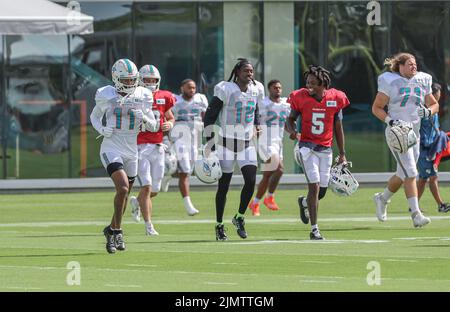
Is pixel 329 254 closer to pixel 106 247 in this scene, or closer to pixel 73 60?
pixel 106 247

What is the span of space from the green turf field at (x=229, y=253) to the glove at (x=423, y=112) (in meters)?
1.39

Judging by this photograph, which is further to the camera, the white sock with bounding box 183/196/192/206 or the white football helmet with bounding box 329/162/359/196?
the white sock with bounding box 183/196/192/206

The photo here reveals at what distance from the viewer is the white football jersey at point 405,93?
1886 centimetres

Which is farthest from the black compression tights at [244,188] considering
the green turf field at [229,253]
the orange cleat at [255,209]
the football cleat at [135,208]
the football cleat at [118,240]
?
the orange cleat at [255,209]

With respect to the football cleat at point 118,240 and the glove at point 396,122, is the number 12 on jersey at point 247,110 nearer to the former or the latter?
the glove at point 396,122

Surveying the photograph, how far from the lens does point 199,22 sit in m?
32.2

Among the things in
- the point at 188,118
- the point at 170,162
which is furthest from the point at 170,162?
the point at 188,118

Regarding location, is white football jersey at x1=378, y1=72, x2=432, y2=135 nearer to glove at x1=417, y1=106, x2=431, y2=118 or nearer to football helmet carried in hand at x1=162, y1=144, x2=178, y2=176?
glove at x1=417, y1=106, x2=431, y2=118

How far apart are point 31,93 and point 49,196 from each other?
261 centimetres

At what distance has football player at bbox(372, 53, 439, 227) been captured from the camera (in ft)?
61.4

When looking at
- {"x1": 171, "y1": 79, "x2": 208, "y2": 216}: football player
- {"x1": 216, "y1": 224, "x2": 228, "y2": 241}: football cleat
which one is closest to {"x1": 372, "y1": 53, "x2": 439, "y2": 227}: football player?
{"x1": 216, "y1": 224, "x2": 228, "y2": 241}: football cleat

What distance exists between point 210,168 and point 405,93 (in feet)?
9.05

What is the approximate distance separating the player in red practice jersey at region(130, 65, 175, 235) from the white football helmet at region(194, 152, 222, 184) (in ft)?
3.19
